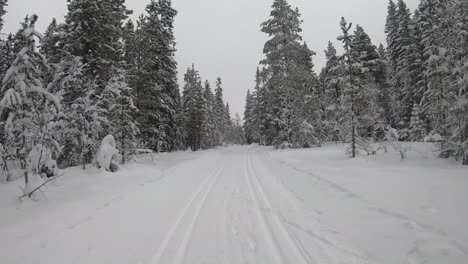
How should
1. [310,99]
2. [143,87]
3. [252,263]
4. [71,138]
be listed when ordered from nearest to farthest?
[252,263] → [71,138] → [143,87] → [310,99]

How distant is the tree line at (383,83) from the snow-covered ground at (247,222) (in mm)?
7742

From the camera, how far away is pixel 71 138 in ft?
41.3

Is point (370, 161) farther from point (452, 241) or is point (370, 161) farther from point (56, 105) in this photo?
point (56, 105)

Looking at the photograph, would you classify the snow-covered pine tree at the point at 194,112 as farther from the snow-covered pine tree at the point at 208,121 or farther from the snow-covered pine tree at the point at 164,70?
the snow-covered pine tree at the point at 164,70

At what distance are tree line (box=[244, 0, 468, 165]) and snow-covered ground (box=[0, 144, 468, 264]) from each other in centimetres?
774

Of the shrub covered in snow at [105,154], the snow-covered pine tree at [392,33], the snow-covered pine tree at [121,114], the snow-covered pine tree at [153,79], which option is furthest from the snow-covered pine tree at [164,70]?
the snow-covered pine tree at [392,33]

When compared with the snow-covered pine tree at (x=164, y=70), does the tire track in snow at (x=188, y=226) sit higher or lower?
lower

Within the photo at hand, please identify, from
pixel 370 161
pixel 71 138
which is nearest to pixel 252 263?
pixel 71 138

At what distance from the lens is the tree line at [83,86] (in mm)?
8797

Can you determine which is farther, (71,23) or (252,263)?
(71,23)

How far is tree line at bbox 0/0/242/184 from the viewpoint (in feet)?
28.9

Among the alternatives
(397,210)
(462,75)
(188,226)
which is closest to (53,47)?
A: (188,226)

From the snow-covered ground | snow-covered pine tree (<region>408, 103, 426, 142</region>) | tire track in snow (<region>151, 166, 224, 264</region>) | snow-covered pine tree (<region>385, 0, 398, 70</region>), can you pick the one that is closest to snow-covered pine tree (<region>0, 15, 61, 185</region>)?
the snow-covered ground

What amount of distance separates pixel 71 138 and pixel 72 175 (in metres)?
2.14
